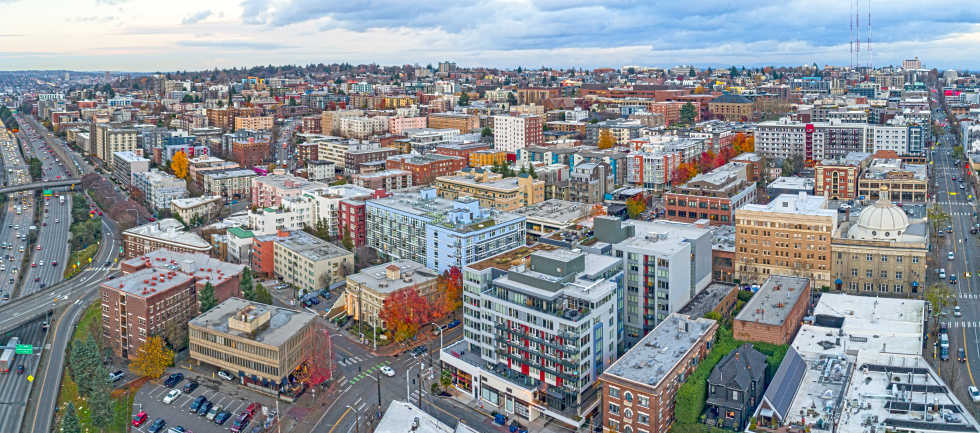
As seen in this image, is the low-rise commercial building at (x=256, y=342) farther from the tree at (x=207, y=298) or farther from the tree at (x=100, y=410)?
the tree at (x=100, y=410)

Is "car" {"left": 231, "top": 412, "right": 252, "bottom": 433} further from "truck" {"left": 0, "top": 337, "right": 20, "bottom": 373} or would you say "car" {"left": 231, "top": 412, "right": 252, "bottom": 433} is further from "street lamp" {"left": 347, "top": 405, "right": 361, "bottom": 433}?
"truck" {"left": 0, "top": 337, "right": 20, "bottom": 373}

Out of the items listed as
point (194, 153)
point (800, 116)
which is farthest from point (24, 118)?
point (800, 116)

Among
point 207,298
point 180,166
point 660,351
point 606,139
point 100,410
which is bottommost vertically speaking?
point 100,410

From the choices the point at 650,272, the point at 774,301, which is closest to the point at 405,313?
the point at 650,272

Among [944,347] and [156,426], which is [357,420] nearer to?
[156,426]

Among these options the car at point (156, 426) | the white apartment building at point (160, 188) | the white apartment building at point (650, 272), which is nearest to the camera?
the car at point (156, 426)

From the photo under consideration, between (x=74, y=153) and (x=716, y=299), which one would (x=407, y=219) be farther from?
(x=74, y=153)

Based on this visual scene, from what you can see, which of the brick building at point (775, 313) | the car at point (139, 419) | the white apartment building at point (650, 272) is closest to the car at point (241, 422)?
the car at point (139, 419)

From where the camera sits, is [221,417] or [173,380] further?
[173,380]
